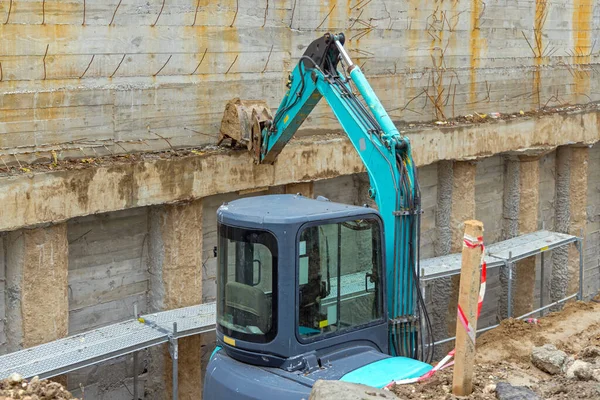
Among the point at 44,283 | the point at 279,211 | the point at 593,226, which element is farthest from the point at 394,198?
the point at 593,226

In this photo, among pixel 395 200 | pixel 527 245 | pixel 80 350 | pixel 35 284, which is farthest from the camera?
pixel 527 245

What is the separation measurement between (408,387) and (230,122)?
15.1ft

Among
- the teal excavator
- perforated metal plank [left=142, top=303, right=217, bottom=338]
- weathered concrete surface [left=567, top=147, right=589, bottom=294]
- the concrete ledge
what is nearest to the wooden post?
the teal excavator

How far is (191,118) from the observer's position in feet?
32.1

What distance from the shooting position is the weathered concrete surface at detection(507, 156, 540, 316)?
14070 millimetres

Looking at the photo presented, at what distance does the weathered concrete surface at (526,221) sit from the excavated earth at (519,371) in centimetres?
318

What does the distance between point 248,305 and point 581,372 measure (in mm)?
2401

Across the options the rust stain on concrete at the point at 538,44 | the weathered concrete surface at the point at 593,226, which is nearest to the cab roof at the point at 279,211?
the rust stain on concrete at the point at 538,44

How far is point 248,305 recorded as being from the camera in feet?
21.8

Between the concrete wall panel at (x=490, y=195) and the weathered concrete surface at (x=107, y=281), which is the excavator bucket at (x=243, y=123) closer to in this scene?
the weathered concrete surface at (x=107, y=281)

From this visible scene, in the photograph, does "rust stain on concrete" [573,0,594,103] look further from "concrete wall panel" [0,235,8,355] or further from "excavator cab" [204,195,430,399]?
"concrete wall panel" [0,235,8,355]

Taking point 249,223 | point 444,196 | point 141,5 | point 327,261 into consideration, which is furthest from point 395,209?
point 444,196

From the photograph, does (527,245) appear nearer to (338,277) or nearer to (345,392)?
(338,277)

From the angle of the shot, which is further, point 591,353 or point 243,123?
point 243,123
